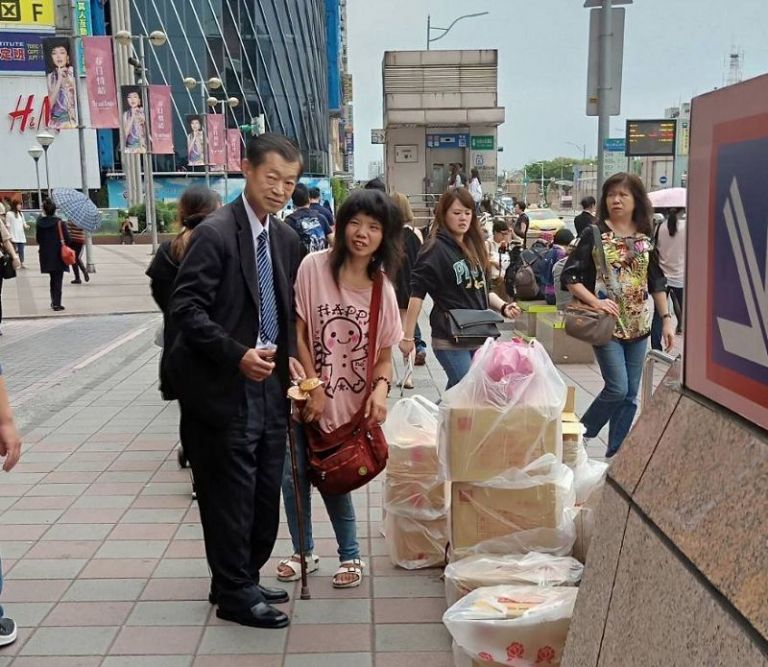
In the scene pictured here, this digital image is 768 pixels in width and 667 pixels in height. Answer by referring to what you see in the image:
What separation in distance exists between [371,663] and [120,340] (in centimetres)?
849

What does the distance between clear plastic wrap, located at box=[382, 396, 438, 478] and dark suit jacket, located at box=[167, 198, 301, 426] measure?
0.90 m

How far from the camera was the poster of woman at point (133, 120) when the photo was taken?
22891mm

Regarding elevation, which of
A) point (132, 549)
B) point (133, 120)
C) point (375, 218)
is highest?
point (133, 120)

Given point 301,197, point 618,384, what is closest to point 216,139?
point 301,197

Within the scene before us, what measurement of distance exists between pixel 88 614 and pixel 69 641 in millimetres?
213

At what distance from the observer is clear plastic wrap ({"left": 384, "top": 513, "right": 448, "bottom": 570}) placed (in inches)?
145

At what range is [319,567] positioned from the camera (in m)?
3.80

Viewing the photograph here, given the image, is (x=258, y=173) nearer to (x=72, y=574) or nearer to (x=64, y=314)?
(x=72, y=574)

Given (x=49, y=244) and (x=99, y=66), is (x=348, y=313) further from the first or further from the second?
(x=99, y=66)

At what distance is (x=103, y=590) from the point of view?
356 cm

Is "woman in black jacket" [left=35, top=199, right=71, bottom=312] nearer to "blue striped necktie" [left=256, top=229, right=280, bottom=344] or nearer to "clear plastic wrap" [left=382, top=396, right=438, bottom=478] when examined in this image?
"clear plastic wrap" [left=382, top=396, right=438, bottom=478]

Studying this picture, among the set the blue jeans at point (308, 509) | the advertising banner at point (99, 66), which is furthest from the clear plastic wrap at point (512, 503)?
the advertising banner at point (99, 66)

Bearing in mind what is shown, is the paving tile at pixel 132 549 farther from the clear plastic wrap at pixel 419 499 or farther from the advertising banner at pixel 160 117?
the advertising banner at pixel 160 117

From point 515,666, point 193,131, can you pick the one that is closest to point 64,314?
point 515,666
